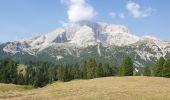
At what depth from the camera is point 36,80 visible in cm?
19550

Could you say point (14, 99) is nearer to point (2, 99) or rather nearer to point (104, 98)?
point (2, 99)

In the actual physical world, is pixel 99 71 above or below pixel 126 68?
below

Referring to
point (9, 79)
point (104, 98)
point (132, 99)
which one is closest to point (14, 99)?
point (104, 98)

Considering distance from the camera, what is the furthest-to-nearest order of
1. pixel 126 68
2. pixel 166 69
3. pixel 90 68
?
pixel 90 68, pixel 126 68, pixel 166 69

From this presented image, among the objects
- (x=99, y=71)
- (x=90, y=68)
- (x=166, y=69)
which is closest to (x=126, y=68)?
(x=166, y=69)

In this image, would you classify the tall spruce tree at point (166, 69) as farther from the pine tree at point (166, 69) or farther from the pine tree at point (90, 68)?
the pine tree at point (90, 68)

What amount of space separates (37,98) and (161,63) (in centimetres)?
9447

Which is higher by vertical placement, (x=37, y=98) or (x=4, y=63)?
→ (x=4, y=63)

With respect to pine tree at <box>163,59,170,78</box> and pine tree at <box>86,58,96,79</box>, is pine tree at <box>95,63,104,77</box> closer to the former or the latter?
pine tree at <box>86,58,96,79</box>

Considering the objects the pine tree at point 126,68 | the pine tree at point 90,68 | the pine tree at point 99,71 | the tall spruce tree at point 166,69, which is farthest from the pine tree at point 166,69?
the pine tree at point 90,68

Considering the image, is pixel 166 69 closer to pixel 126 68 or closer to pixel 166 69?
pixel 166 69

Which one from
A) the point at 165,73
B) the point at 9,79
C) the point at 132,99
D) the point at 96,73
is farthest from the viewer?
the point at 9,79

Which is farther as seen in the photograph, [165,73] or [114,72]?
[114,72]

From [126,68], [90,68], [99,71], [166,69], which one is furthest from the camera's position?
[90,68]
